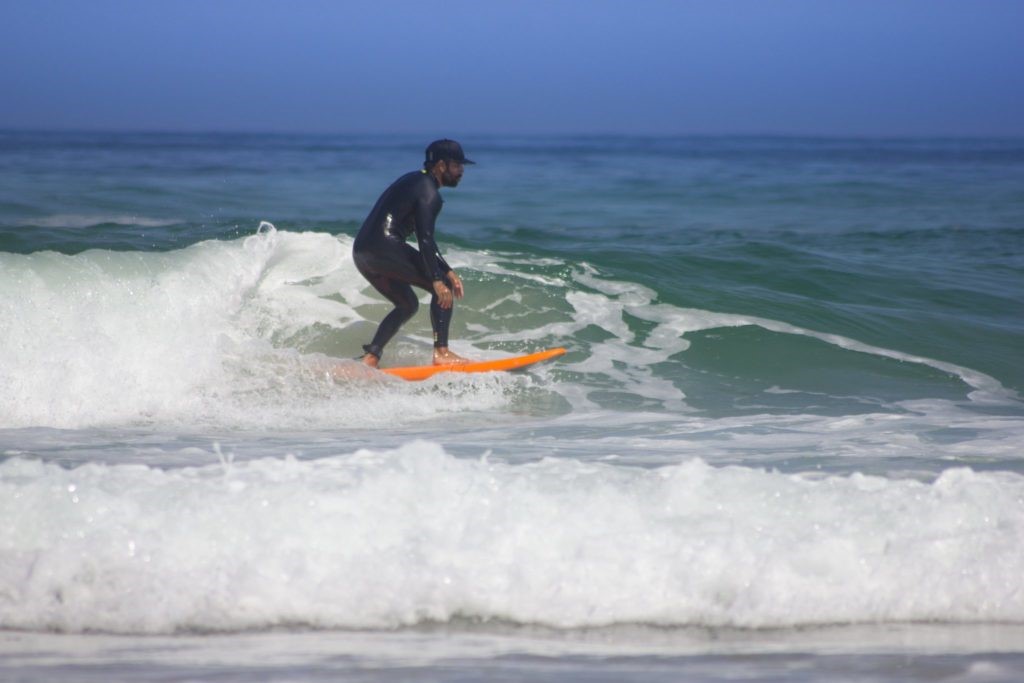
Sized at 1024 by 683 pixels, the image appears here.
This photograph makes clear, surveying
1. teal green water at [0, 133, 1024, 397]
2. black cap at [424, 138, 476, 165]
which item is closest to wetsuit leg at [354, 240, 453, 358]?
black cap at [424, 138, 476, 165]

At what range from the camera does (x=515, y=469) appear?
462 centimetres

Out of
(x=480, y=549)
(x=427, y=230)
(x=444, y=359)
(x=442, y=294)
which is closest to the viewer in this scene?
(x=480, y=549)

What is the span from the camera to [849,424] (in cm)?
664

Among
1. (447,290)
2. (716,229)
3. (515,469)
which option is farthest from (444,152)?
(716,229)

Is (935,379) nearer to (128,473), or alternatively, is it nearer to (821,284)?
(821,284)

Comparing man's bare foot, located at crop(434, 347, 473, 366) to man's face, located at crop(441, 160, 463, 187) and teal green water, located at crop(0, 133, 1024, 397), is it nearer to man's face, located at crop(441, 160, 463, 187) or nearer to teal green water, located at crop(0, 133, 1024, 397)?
man's face, located at crop(441, 160, 463, 187)

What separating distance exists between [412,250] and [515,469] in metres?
3.25

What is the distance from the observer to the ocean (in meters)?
3.56

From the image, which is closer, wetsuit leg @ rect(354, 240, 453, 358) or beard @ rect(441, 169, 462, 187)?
beard @ rect(441, 169, 462, 187)

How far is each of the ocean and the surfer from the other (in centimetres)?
44

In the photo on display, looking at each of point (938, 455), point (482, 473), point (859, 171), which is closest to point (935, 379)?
point (938, 455)

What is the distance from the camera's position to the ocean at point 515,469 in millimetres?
3562

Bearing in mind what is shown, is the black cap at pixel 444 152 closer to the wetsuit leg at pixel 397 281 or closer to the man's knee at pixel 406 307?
the wetsuit leg at pixel 397 281

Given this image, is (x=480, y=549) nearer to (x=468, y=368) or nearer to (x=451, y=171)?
(x=468, y=368)
